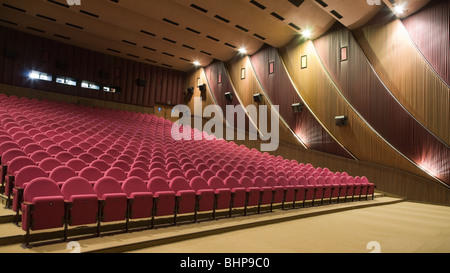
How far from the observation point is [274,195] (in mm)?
2373

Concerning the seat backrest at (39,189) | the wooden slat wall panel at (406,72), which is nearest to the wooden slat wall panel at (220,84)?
the wooden slat wall panel at (406,72)

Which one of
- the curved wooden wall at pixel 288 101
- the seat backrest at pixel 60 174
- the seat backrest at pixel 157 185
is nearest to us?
the seat backrest at pixel 60 174

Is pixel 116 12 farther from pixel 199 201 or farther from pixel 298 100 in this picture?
Answer: pixel 199 201

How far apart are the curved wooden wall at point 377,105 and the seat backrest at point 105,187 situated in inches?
133

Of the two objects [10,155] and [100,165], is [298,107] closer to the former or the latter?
[100,165]

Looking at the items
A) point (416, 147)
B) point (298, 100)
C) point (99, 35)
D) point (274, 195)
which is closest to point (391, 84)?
point (416, 147)

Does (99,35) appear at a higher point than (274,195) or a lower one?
higher

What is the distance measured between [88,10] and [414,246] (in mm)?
4422

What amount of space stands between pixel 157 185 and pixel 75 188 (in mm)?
446

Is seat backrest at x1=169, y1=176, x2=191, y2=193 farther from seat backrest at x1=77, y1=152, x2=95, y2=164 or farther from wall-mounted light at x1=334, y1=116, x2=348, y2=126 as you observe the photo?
wall-mounted light at x1=334, y1=116, x2=348, y2=126

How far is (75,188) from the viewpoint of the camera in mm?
1510

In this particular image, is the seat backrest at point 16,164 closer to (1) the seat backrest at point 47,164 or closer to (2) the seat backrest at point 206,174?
(1) the seat backrest at point 47,164

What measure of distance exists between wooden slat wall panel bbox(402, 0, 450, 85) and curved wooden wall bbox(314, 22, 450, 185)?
564mm

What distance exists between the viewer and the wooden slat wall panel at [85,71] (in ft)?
16.5
